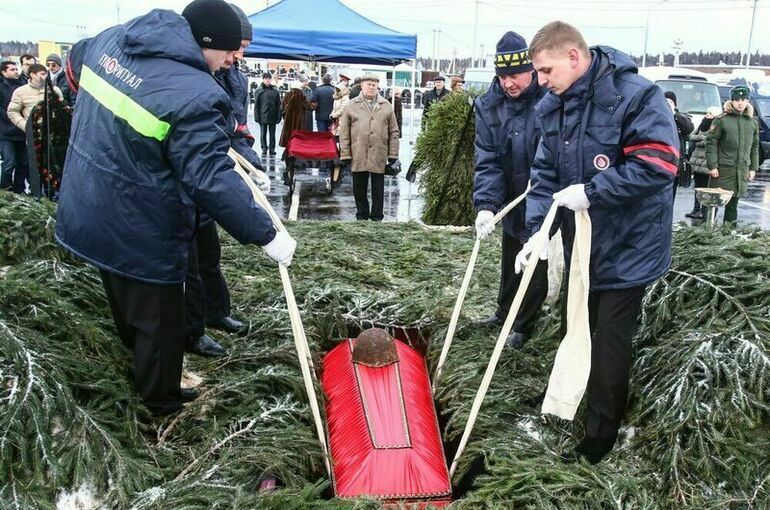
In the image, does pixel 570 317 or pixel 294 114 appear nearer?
pixel 570 317

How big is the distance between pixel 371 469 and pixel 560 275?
194 cm

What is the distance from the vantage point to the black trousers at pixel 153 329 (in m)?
3.22

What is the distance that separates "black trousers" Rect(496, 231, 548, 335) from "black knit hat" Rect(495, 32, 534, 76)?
3.48ft

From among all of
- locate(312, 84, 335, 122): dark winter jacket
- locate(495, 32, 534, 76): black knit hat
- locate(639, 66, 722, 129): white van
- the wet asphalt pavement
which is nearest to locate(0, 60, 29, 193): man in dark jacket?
the wet asphalt pavement

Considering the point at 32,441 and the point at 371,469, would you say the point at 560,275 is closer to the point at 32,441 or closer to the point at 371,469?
the point at 371,469

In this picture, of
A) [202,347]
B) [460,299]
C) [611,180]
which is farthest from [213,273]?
[611,180]

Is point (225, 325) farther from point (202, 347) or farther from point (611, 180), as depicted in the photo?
point (611, 180)

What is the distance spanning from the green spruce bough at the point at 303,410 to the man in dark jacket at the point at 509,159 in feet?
0.93

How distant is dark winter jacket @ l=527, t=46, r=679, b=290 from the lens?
2920 mm

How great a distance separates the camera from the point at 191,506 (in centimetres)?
271

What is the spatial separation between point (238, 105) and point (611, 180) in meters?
2.79

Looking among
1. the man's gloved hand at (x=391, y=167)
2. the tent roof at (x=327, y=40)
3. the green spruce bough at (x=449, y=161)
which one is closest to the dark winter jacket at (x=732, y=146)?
the green spruce bough at (x=449, y=161)

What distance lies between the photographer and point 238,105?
4.89 m

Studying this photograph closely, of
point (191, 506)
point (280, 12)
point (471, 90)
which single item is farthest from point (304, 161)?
point (191, 506)
